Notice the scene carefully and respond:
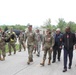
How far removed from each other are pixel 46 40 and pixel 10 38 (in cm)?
489

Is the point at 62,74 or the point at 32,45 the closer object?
the point at 62,74

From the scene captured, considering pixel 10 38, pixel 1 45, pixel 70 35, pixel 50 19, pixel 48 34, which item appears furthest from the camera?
pixel 50 19

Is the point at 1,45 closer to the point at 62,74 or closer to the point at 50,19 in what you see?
the point at 62,74

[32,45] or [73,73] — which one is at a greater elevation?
[32,45]

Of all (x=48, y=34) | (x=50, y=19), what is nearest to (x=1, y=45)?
(x=48, y=34)

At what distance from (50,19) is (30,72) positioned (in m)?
83.0

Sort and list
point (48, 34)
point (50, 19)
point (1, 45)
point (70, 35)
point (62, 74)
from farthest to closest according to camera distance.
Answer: point (50, 19) < point (1, 45) < point (48, 34) < point (70, 35) < point (62, 74)

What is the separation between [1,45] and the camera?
1453 centimetres

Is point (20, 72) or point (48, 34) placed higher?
point (48, 34)

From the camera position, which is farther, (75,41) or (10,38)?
(10,38)

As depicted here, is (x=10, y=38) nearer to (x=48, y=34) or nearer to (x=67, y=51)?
(x=48, y=34)

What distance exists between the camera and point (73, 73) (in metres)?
10.6

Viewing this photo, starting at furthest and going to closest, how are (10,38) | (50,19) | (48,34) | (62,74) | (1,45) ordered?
1. (50,19)
2. (10,38)
3. (1,45)
4. (48,34)
5. (62,74)

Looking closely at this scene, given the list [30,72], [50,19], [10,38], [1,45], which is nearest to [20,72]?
[30,72]
